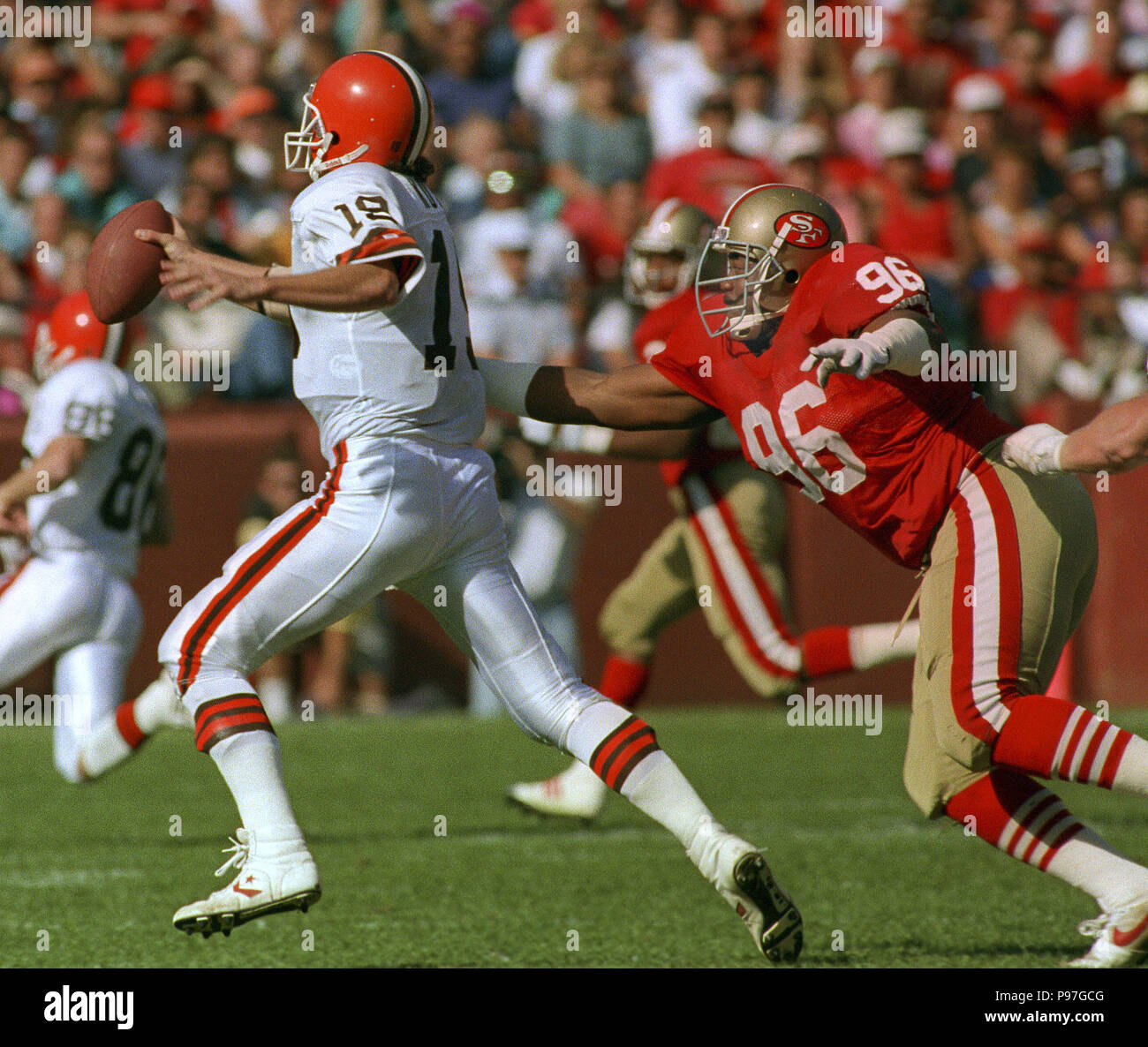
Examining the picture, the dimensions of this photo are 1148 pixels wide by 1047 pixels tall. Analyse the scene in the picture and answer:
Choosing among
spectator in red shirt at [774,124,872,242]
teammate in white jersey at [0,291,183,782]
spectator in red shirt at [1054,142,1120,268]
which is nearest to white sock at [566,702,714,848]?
teammate in white jersey at [0,291,183,782]

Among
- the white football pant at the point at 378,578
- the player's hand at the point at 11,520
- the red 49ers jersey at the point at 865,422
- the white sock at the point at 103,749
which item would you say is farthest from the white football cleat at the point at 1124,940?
the player's hand at the point at 11,520

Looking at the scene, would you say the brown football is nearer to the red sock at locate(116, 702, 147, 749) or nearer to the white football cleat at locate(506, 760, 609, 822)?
the red sock at locate(116, 702, 147, 749)

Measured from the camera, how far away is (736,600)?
19.6 ft

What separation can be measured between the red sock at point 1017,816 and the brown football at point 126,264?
79.3 inches

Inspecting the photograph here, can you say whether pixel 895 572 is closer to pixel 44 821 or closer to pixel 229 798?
pixel 229 798

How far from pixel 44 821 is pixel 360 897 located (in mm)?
1732

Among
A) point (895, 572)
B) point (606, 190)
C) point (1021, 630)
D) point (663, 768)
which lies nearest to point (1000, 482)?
point (1021, 630)

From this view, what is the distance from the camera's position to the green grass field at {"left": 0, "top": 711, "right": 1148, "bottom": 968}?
4.16 meters

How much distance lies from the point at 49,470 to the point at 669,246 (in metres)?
2.20

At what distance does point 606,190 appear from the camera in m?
9.95

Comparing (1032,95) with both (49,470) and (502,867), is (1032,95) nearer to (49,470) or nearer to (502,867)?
(502,867)

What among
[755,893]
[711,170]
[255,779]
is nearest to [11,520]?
[255,779]

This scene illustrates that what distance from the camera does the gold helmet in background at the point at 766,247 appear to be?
3.90 m

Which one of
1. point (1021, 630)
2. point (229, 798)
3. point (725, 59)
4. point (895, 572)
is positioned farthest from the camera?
point (725, 59)
